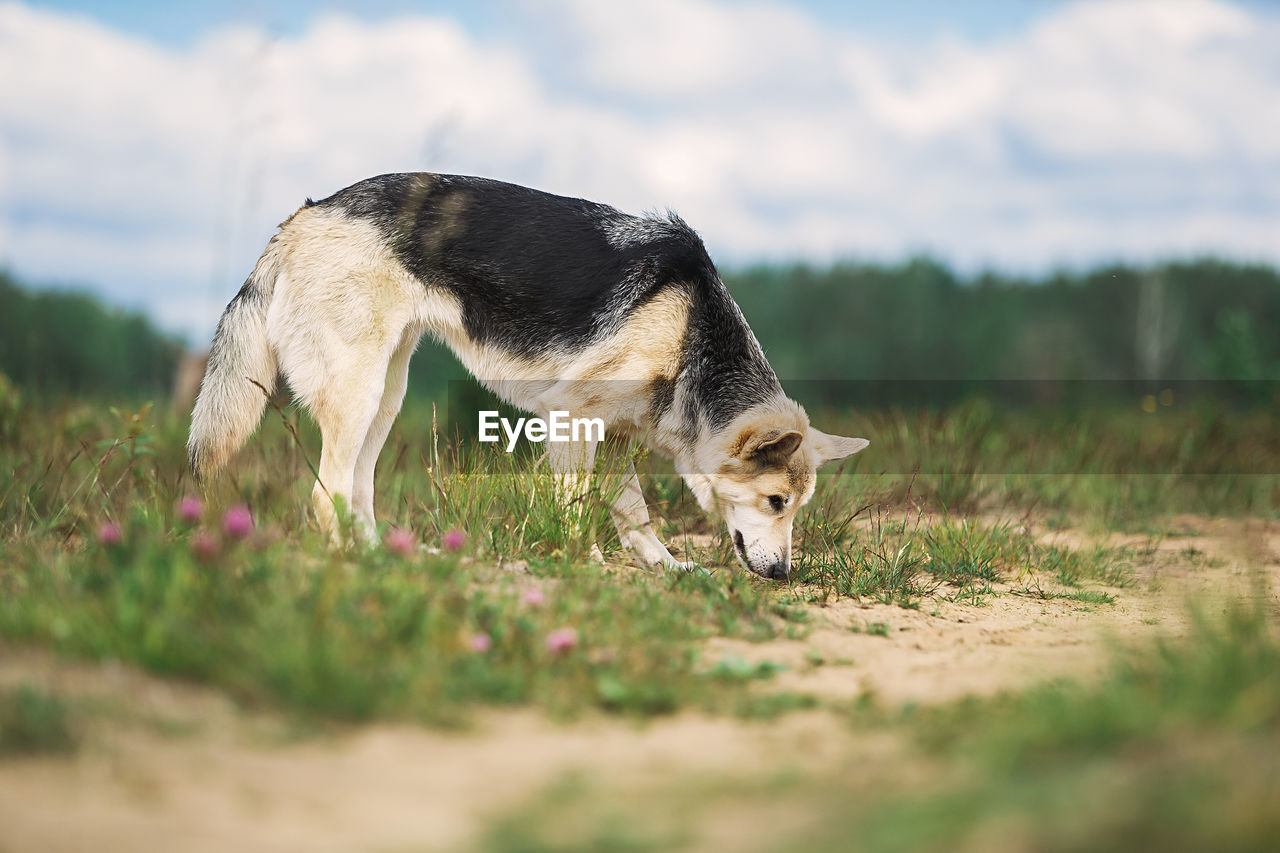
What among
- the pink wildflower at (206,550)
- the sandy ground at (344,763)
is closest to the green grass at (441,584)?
the pink wildflower at (206,550)

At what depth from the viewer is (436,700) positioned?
2.68m

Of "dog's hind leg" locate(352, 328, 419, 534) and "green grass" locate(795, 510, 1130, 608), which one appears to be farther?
"dog's hind leg" locate(352, 328, 419, 534)

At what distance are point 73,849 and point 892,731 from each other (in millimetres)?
2017

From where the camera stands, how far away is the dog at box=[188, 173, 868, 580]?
17.3 feet

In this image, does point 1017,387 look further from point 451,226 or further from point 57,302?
point 57,302

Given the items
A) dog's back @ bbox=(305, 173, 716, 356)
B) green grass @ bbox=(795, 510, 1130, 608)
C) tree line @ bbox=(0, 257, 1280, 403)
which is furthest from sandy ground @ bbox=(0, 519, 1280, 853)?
tree line @ bbox=(0, 257, 1280, 403)

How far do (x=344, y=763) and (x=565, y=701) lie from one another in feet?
2.36

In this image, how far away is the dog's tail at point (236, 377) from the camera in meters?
5.16

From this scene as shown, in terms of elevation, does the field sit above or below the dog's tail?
below

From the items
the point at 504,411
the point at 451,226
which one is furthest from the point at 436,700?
the point at 504,411

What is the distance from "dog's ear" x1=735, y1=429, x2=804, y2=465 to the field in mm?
693

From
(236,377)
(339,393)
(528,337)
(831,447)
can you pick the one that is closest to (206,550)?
(339,393)

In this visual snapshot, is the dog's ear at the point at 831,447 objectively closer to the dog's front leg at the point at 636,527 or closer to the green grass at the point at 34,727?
the dog's front leg at the point at 636,527

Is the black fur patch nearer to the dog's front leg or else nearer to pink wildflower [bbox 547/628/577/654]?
the dog's front leg
